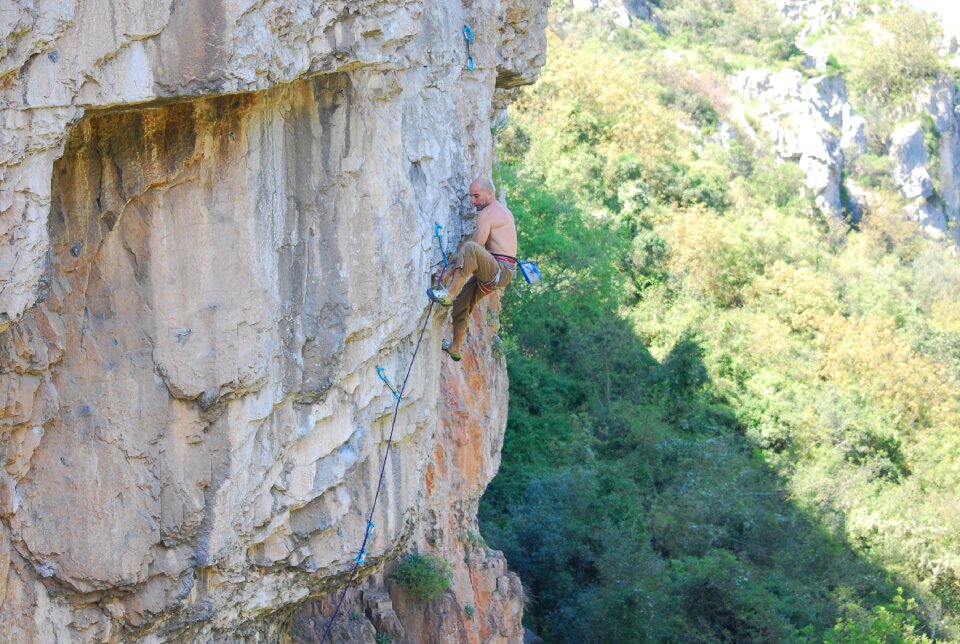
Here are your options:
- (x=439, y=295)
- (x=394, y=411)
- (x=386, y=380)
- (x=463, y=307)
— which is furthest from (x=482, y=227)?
(x=394, y=411)

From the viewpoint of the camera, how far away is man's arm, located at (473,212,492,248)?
286 inches

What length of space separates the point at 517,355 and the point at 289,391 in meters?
14.3

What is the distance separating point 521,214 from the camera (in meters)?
20.8

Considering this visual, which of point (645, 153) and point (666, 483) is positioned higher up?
point (645, 153)

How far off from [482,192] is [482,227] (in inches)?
9.5

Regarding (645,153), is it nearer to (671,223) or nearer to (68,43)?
(671,223)

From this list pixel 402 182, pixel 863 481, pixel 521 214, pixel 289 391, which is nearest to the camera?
pixel 289 391

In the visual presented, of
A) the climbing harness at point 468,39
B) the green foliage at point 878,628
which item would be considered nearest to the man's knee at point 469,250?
the climbing harness at point 468,39

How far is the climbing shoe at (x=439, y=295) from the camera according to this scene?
688cm

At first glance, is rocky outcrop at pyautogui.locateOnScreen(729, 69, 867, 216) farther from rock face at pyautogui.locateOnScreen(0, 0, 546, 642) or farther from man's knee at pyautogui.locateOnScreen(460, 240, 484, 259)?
rock face at pyautogui.locateOnScreen(0, 0, 546, 642)

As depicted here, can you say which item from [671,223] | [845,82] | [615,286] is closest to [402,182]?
[615,286]

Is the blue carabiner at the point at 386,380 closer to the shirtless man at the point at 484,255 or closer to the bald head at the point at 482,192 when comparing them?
the shirtless man at the point at 484,255

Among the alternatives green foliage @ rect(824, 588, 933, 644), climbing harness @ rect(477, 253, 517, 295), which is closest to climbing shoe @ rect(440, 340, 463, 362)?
climbing harness @ rect(477, 253, 517, 295)

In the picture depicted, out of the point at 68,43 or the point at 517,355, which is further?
the point at 517,355
